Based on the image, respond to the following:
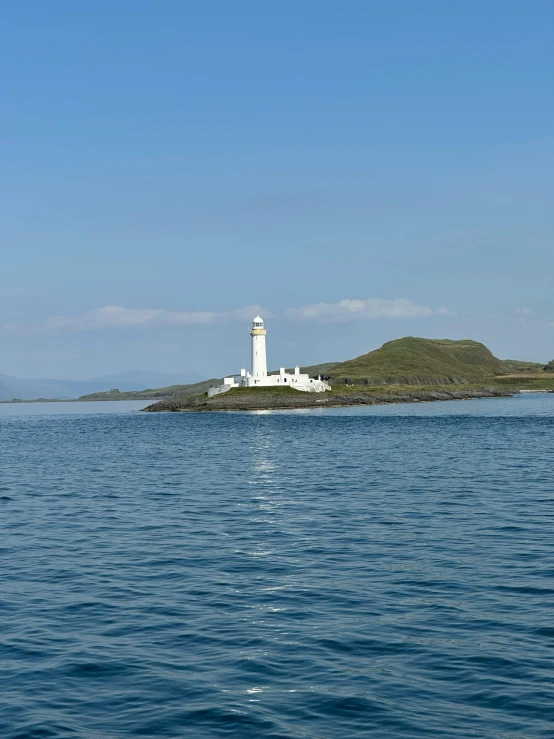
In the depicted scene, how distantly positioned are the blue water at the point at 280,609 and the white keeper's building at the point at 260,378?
130296 millimetres

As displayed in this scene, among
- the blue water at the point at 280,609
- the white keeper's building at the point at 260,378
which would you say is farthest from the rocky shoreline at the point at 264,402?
the blue water at the point at 280,609

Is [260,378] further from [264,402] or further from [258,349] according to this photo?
[264,402]

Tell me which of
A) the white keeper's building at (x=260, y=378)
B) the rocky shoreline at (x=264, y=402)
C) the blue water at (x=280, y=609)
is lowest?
the blue water at (x=280, y=609)

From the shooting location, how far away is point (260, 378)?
593 feet

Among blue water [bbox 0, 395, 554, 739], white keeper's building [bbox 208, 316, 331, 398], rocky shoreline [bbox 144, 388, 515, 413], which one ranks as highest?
white keeper's building [bbox 208, 316, 331, 398]

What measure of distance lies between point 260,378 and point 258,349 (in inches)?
263

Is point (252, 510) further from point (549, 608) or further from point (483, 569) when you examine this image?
point (549, 608)

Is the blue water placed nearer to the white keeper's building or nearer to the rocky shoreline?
the rocky shoreline

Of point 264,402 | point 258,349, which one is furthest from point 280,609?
point 258,349

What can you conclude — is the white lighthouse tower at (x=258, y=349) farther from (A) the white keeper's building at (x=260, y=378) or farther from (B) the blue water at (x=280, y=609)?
(B) the blue water at (x=280, y=609)

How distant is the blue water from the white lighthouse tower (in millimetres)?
129530

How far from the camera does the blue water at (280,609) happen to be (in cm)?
1416

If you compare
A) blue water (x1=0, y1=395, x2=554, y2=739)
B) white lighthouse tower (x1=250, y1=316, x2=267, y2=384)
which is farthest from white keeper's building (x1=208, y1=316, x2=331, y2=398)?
blue water (x1=0, y1=395, x2=554, y2=739)

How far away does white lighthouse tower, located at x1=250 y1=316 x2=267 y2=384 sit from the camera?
175875mm
